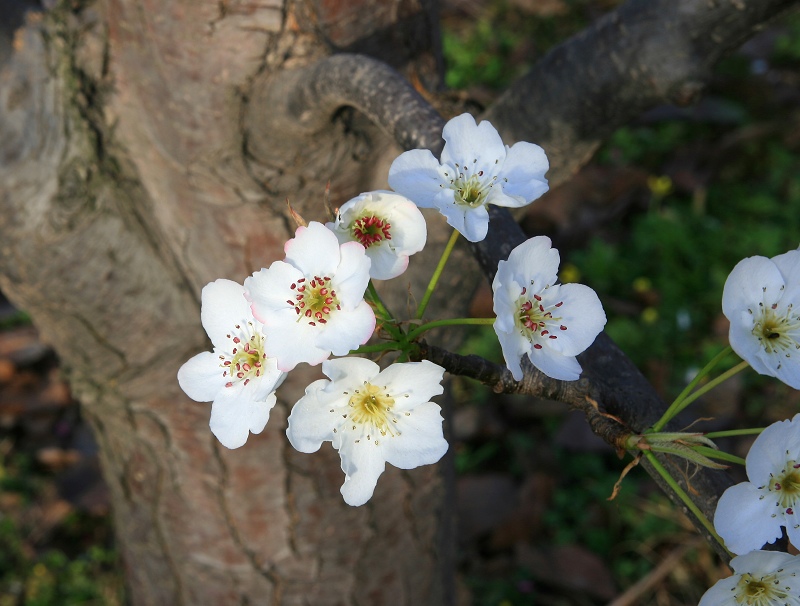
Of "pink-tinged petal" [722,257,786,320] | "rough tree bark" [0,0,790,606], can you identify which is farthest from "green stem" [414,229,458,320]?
"rough tree bark" [0,0,790,606]

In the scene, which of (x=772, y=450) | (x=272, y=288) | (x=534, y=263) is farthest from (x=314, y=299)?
(x=772, y=450)

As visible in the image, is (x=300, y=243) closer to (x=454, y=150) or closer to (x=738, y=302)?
(x=454, y=150)

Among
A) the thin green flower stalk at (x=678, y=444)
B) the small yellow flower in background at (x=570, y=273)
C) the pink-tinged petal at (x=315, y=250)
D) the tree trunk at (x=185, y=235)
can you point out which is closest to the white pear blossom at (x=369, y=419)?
the pink-tinged petal at (x=315, y=250)

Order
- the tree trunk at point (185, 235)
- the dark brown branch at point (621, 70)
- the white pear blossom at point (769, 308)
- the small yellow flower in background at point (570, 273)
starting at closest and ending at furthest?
the white pear blossom at point (769, 308) < the dark brown branch at point (621, 70) < the tree trunk at point (185, 235) < the small yellow flower in background at point (570, 273)

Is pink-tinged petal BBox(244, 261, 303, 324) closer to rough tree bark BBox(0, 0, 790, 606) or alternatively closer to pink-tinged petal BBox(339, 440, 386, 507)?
pink-tinged petal BBox(339, 440, 386, 507)

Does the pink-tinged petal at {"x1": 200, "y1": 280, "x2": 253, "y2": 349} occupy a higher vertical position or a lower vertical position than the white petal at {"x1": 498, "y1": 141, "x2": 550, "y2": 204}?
lower

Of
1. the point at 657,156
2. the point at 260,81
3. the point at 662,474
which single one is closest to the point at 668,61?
the point at 260,81

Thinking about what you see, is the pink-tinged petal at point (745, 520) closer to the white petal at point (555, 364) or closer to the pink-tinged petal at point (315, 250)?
the white petal at point (555, 364)

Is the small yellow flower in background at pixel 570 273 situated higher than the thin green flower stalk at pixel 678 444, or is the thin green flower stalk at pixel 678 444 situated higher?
the thin green flower stalk at pixel 678 444
